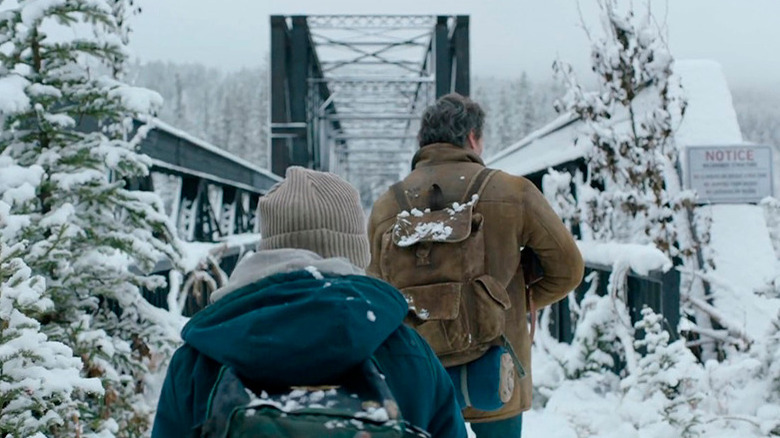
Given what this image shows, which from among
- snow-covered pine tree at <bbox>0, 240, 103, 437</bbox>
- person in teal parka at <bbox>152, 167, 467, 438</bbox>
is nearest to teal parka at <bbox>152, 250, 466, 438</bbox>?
person in teal parka at <bbox>152, 167, 467, 438</bbox>

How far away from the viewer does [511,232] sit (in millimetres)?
2740

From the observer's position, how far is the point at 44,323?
312 cm

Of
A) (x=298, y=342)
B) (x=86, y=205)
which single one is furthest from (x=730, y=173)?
(x=298, y=342)

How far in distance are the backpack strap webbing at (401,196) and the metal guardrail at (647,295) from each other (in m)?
2.24

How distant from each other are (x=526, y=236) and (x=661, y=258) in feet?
7.51

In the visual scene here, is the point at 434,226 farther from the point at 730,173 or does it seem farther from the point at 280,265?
the point at 730,173

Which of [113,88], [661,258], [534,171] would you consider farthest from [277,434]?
[534,171]

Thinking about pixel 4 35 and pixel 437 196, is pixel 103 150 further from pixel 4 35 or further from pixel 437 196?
pixel 437 196

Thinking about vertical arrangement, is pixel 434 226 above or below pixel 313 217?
below

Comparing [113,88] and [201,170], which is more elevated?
[113,88]

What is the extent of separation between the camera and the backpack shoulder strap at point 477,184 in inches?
109

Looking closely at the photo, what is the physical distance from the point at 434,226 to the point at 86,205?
5.56 ft

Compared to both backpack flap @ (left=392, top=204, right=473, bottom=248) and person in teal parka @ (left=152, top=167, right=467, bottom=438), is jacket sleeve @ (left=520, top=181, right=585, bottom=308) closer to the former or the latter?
backpack flap @ (left=392, top=204, right=473, bottom=248)

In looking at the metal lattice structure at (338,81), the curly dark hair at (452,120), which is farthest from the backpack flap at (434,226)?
the metal lattice structure at (338,81)
